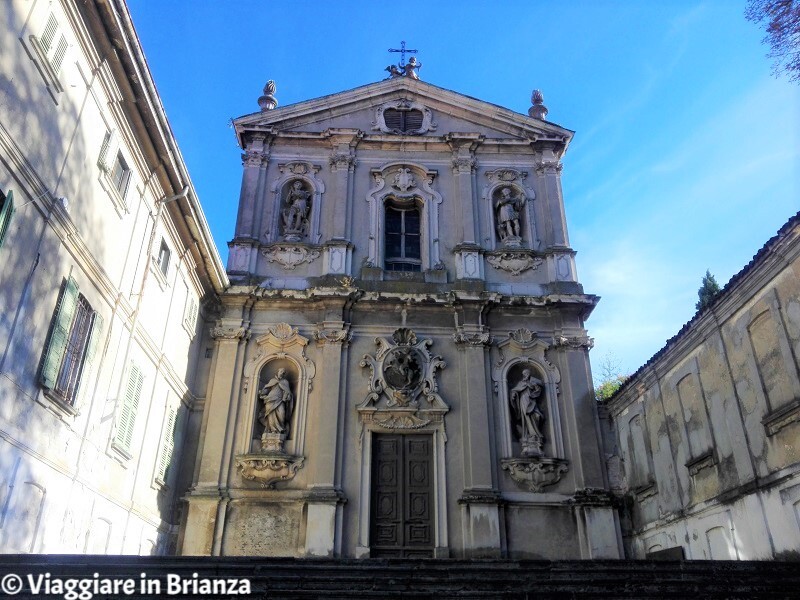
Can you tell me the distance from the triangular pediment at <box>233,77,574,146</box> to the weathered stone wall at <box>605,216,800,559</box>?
8.36 meters

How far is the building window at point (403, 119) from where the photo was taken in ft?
65.3

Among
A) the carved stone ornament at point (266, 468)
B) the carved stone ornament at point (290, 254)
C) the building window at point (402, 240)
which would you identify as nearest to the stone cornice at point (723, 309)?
the building window at point (402, 240)

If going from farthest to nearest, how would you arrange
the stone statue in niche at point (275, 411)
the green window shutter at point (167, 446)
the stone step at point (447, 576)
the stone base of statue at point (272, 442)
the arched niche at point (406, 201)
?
the arched niche at point (406, 201) < the stone statue in niche at point (275, 411) < the stone base of statue at point (272, 442) < the green window shutter at point (167, 446) < the stone step at point (447, 576)

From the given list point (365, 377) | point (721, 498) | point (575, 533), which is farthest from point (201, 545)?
point (721, 498)

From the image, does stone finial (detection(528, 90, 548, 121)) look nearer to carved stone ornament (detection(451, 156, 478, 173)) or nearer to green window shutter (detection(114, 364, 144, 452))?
carved stone ornament (detection(451, 156, 478, 173))

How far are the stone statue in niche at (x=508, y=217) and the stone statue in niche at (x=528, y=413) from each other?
12.7ft

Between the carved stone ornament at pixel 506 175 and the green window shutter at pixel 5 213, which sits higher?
the carved stone ornament at pixel 506 175

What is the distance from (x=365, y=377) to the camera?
52.6ft

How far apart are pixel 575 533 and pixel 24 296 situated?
11702 mm

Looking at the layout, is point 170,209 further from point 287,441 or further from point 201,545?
point 201,545

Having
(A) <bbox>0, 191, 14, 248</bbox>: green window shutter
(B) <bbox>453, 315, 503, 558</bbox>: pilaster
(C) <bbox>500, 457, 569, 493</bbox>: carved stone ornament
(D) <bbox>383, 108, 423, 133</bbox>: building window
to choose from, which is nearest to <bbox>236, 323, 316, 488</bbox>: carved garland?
(B) <bbox>453, 315, 503, 558</bbox>: pilaster

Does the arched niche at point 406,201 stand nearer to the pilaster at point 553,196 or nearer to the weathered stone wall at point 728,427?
the pilaster at point 553,196

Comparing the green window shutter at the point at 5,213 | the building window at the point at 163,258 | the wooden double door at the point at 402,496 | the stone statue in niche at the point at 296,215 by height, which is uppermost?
the stone statue in niche at the point at 296,215

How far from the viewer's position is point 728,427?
1173 centimetres
